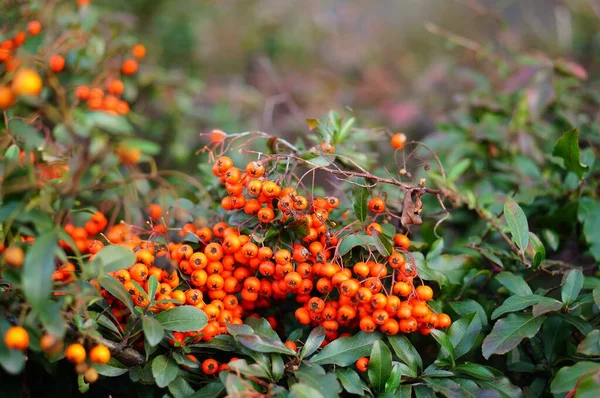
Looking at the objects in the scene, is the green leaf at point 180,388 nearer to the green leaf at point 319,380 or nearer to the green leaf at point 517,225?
the green leaf at point 319,380

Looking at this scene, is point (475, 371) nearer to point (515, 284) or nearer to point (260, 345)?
point (515, 284)

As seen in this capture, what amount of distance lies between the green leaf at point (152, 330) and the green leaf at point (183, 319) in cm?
6

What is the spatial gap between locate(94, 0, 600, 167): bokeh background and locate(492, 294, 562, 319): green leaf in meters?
1.63

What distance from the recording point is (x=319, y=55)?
206 inches

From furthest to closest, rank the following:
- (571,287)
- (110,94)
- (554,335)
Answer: (110,94)
(554,335)
(571,287)

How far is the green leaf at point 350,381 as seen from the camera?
1.43 metres

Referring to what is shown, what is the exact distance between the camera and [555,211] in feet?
6.95

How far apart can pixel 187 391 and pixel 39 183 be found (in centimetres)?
74

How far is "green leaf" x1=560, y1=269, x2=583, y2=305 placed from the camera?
154 cm

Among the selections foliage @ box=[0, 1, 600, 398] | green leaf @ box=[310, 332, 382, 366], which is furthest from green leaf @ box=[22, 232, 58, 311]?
green leaf @ box=[310, 332, 382, 366]

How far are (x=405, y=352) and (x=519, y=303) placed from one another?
15.6 inches

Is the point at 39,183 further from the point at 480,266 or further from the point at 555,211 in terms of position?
the point at 555,211

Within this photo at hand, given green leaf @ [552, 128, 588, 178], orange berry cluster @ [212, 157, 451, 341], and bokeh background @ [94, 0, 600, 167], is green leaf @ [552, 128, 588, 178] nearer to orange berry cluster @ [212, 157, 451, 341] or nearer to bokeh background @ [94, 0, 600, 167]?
orange berry cluster @ [212, 157, 451, 341]

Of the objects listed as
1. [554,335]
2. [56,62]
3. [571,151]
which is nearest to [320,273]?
[554,335]
